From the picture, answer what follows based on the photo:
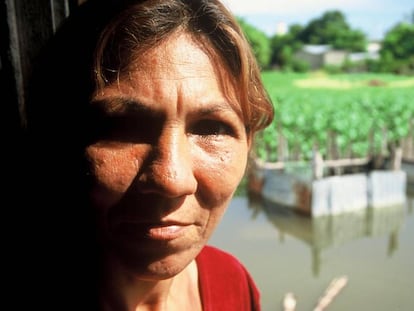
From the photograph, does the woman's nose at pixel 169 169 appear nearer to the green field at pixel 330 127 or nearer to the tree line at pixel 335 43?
the green field at pixel 330 127

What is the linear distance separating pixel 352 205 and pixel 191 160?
8.50 metres

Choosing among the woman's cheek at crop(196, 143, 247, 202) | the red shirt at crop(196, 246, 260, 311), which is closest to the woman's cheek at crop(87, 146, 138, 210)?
the woman's cheek at crop(196, 143, 247, 202)

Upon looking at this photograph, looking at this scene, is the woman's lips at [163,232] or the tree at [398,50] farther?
the tree at [398,50]

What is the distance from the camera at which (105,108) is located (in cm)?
80

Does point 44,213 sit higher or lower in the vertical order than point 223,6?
lower

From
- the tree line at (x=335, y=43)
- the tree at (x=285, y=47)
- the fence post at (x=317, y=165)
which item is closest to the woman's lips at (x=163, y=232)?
the fence post at (x=317, y=165)

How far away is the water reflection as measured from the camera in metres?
8.02

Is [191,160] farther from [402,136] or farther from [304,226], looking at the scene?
[402,136]

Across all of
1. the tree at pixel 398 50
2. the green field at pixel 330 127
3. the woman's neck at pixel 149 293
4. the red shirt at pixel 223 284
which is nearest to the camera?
the woman's neck at pixel 149 293

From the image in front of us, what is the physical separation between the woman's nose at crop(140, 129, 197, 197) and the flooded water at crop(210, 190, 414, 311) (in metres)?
5.39

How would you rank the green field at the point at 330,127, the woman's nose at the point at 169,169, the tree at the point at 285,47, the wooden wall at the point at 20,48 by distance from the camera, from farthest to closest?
the tree at the point at 285,47 → the green field at the point at 330,127 → the wooden wall at the point at 20,48 → the woman's nose at the point at 169,169

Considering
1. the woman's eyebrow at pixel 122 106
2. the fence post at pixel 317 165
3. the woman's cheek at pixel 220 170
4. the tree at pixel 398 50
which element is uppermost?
the tree at pixel 398 50

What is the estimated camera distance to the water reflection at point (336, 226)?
8016 mm

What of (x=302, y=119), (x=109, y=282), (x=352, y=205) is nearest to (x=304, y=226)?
Answer: (x=352, y=205)
